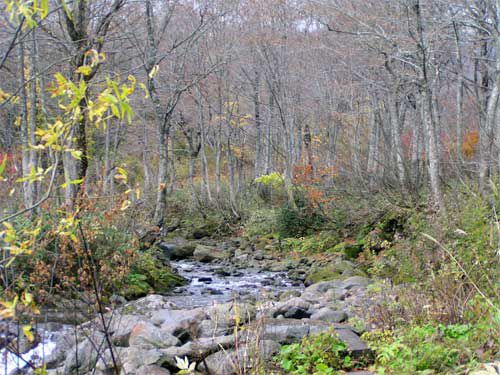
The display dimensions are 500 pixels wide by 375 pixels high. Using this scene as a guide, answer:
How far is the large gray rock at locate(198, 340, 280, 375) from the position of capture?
4508 mm

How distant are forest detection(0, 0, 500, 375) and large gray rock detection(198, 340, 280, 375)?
28 millimetres

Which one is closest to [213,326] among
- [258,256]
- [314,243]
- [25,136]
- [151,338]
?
[151,338]

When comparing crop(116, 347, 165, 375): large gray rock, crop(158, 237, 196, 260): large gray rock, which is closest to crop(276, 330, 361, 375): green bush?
crop(116, 347, 165, 375): large gray rock

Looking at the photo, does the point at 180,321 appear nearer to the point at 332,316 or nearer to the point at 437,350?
the point at 332,316

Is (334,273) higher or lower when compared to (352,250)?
lower

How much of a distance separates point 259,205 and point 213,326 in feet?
44.3

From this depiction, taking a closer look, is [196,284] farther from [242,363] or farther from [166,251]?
[242,363]

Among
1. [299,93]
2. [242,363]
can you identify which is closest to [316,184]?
[299,93]

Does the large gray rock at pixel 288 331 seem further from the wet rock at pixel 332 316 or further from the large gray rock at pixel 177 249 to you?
the large gray rock at pixel 177 249

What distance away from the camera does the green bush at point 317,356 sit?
4691 millimetres

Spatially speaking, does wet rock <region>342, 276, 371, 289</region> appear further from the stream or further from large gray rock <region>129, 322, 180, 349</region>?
large gray rock <region>129, 322, 180, 349</region>

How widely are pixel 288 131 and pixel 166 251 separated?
6.69 m

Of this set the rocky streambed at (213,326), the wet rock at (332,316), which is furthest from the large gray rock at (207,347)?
the wet rock at (332,316)

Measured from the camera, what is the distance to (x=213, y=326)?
698cm
